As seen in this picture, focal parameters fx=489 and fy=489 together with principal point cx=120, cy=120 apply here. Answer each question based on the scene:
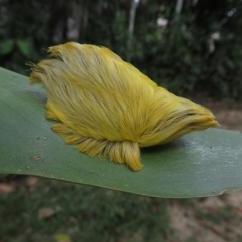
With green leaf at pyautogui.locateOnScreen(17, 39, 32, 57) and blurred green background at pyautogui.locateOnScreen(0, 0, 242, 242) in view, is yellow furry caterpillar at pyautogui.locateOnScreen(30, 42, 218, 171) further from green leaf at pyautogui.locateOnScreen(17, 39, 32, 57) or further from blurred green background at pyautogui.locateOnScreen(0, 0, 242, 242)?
green leaf at pyautogui.locateOnScreen(17, 39, 32, 57)

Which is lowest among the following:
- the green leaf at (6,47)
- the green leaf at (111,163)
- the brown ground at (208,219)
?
the brown ground at (208,219)

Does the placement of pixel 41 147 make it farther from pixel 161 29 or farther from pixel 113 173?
pixel 161 29

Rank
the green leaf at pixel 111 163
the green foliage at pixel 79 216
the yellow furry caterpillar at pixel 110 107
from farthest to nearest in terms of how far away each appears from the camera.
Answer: the green foliage at pixel 79 216 → the yellow furry caterpillar at pixel 110 107 → the green leaf at pixel 111 163

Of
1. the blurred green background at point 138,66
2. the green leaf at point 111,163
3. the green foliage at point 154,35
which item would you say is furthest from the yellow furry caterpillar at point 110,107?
the green foliage at point 154,35

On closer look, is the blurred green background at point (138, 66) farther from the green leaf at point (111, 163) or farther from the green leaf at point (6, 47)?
the green leaf at point (111, 163)

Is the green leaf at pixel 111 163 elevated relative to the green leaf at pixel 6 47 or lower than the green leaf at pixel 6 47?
elevated

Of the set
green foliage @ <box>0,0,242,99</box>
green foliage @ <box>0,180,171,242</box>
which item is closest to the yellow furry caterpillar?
green foliage @ <box>0,180,171,242</box>

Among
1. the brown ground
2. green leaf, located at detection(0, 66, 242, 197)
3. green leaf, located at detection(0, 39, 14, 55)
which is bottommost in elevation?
the brown ground
